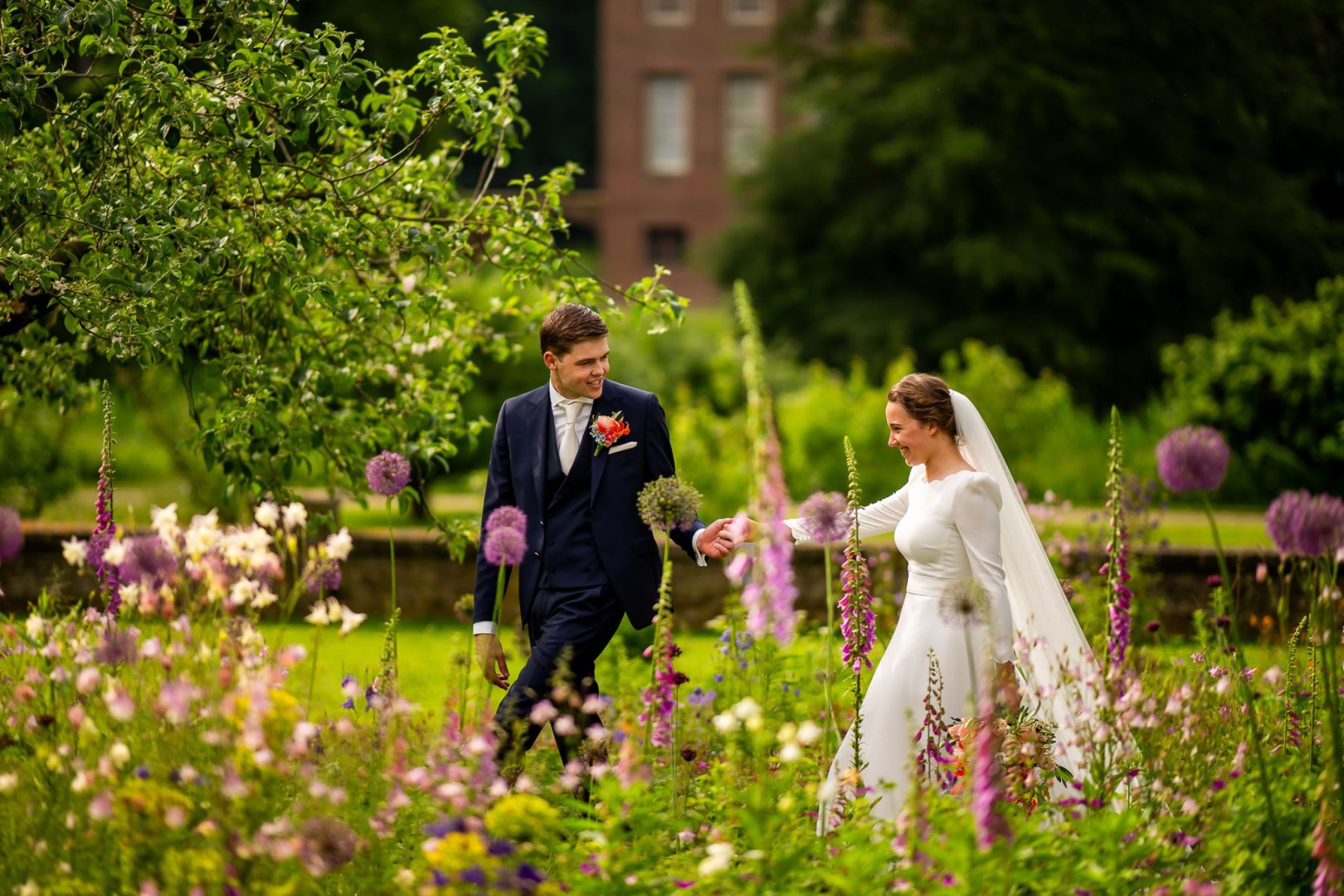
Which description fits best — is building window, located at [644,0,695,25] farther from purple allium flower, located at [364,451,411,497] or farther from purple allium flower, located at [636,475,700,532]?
purple allium flower, located at [636,475,700,532]

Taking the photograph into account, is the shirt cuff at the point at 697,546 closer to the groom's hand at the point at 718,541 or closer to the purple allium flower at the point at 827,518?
the groom's hand at the point at 718,541

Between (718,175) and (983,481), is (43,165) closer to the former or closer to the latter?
(983,481)

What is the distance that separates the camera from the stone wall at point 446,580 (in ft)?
29.1

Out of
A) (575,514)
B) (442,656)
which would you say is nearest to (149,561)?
(575,514)

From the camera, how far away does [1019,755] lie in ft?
13.5

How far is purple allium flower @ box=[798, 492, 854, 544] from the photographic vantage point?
3807mm

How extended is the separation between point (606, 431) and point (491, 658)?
0.89 meters

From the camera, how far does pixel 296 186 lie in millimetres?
5746

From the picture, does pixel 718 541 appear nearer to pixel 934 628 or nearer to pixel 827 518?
pixel 934 628

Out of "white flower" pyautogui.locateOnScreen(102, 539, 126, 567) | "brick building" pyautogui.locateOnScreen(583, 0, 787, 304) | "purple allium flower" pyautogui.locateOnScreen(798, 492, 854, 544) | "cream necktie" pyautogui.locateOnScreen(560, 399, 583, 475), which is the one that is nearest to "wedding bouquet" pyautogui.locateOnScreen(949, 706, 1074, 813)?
"purple allium flower" pyautogui.locateOnScreen(798, 492, 854, 544)

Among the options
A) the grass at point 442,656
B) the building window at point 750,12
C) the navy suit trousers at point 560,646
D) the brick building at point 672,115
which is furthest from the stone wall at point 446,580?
the building window at point 750,12

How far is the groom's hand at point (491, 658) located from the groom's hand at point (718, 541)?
824 millimetres

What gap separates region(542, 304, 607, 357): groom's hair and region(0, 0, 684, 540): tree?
0.98 m

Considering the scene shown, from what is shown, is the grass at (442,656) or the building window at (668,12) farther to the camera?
the building window at (668,12)
